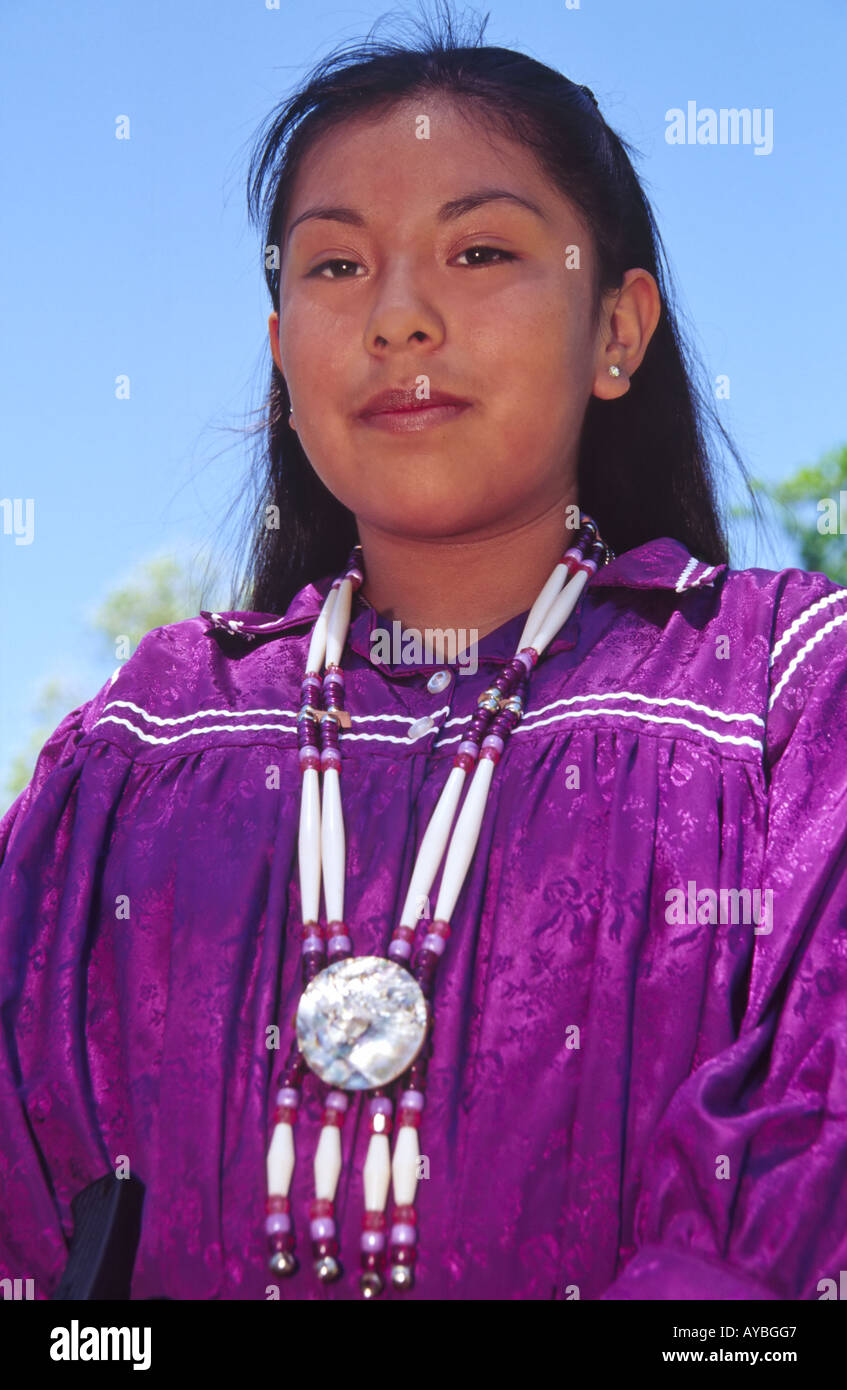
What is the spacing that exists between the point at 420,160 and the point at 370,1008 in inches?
50.1

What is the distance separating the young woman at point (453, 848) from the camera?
1755mm

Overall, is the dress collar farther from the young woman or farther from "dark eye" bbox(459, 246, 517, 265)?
"dark eye" bbox(459, 246, 517, 265)

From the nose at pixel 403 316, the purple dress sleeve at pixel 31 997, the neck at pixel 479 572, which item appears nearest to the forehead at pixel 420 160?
the nose at pixel 403 316

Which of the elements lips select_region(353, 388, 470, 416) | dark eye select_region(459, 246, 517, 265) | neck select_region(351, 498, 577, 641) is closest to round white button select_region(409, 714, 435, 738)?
neck select_region(351, 498, 577, 641)

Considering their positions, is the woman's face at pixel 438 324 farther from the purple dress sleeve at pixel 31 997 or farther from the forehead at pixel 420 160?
the purple dress sleeve at pixel 31 997

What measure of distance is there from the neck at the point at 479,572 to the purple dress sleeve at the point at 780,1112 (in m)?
0.62

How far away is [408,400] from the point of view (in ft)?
7.34

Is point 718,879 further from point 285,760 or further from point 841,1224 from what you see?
point 285,760

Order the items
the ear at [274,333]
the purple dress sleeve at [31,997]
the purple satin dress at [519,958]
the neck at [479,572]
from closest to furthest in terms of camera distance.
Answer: the purple satin dress at [519,958] → the purple dress sleeve at [31,997] → the neck at [479,572] → the ear at [274,333]

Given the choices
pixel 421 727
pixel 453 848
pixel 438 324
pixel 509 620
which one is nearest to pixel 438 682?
pixel 421 727

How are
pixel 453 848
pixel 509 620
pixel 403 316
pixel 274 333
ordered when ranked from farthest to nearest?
1. pixel 274 333
2. pixel 509 620
3. pixel 403 316
4. pixel 453 848

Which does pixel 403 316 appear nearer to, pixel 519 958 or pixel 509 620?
pixel 509 620

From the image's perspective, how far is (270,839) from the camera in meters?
2.11

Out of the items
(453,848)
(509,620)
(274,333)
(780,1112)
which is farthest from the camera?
(274,333)
